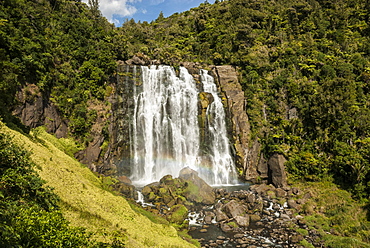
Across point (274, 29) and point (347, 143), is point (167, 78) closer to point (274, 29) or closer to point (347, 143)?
point (347, 143)

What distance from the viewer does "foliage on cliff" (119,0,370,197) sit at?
2825cm

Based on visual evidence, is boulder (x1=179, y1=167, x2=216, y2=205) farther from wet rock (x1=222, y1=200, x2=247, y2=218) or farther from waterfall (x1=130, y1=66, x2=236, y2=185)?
waterfall (x1=130, y1=66, x2=236, y2=185)

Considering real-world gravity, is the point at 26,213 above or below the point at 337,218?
above

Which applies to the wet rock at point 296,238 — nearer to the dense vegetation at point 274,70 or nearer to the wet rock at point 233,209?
the wet rock at point 233,209

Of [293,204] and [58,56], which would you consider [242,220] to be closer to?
[293,204]

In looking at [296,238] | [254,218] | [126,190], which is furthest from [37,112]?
[296,238]

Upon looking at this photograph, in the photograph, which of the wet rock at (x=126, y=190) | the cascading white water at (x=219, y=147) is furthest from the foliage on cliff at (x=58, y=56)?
the cascading white water at (x=219, y=147)

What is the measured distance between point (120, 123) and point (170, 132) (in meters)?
7.48

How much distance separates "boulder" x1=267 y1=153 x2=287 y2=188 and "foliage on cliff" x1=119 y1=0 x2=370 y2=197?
1159 mm

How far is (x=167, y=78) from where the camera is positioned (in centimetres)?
3688

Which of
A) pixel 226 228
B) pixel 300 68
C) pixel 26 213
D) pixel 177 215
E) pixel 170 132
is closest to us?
pixel 26 213

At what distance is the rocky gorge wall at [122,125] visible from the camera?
2686cm

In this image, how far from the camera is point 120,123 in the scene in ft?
108

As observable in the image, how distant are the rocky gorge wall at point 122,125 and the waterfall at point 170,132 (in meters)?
1.19
